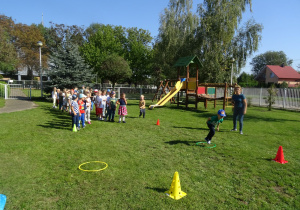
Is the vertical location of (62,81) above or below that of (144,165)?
above

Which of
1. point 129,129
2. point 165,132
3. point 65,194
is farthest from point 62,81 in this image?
point 65,194

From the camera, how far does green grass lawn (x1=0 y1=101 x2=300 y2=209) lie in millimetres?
3852

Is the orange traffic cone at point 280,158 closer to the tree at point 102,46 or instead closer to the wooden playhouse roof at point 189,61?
the wooden playhouse roof at point 189,61

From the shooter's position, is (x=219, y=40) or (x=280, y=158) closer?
(x=280, y=158)

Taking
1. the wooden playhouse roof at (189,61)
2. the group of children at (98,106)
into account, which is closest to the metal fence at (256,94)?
the wooden playhouse roof at (189,61)

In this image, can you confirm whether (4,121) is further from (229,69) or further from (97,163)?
(229,69)

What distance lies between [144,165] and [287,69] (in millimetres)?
66511

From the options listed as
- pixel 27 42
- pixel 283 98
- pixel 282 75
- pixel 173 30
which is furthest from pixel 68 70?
pixel 282 75

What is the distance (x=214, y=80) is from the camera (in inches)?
972

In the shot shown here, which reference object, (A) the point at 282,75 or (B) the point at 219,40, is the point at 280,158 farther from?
(A) the point at 282,75

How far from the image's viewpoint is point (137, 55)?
3812 centimetres

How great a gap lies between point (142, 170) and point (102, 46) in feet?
116

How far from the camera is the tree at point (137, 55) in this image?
38.0 metres

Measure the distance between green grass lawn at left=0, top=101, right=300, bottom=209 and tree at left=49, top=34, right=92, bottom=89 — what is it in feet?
37.6
